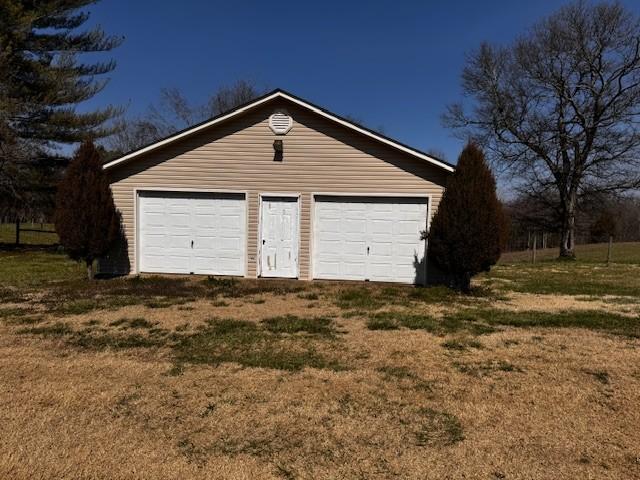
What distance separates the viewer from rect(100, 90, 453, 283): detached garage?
1181cm

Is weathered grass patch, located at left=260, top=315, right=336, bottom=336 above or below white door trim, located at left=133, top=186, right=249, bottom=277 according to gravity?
below

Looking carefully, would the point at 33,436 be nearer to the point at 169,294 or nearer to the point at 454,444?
the point at 454,444

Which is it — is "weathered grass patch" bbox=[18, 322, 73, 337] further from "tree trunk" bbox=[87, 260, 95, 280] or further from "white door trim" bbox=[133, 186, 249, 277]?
"white door trim" bbox=[133, 186, 249, 277]

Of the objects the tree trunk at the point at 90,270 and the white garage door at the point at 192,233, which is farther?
the white garage door at the point at 192,233

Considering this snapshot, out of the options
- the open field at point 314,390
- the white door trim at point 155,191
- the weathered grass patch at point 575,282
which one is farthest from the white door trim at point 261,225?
the weathered grass patch at point 575,282

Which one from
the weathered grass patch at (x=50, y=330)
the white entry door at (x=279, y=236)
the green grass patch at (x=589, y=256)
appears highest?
the white entry door at (x=279, y=236)

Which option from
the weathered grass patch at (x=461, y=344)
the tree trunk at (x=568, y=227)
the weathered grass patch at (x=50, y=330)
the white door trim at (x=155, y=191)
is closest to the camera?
the weathered grass patch at (x=461, y=344)

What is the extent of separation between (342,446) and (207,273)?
937cm

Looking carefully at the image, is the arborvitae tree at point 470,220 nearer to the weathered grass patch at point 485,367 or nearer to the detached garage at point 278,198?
the detached garage at point 278,198

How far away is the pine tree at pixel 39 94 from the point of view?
64.2 ft

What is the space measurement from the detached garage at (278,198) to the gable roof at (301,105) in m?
0.03

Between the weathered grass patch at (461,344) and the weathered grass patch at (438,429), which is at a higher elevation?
the weathered grass patch at (461,344)

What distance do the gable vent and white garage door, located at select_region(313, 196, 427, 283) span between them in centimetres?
185

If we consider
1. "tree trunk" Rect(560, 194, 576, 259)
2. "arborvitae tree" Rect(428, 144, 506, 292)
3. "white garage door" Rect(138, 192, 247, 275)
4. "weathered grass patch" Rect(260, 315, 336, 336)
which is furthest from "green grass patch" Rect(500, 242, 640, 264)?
"weathered grass patch" Rect(260, 315, 336, 336)
